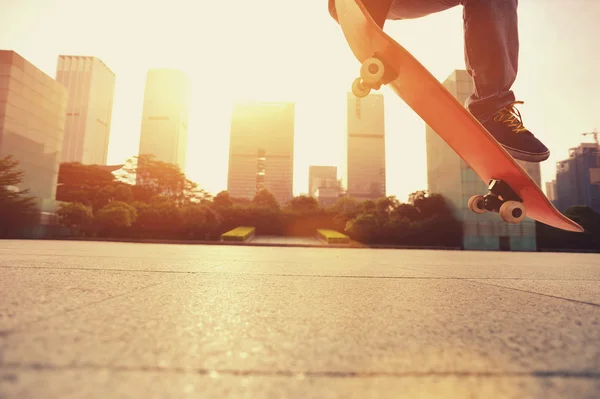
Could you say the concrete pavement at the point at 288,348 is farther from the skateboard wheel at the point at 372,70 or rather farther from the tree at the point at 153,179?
the tree at the point at 153,179

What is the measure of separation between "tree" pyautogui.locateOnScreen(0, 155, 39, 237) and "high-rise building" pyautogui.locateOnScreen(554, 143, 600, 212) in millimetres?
55760

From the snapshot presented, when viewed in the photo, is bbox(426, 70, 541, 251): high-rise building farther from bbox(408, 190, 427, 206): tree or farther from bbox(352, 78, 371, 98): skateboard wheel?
bbox(352, 78, 371, 98): skateboard wheel

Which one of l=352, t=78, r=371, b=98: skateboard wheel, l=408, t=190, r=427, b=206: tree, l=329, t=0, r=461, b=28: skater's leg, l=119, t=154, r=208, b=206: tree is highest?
l=119, t=154, r=208, b=206: tree

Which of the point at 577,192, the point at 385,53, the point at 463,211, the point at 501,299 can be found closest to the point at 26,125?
the point at 385,53

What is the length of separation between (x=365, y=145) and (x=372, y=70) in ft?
361

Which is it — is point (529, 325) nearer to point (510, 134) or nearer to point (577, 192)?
point (510, 134)

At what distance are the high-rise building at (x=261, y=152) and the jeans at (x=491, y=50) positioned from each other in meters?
113

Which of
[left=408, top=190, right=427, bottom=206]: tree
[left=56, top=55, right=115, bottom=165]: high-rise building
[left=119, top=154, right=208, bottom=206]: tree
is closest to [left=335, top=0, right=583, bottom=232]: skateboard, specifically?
[left=408, top=190, right=427, bottom=206]: tree

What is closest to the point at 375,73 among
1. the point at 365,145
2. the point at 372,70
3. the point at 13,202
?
the point at 372,70

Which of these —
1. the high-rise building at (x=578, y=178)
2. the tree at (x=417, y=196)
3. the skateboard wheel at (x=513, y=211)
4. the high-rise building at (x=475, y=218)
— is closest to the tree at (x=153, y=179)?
the tree at (x=417, y=196)

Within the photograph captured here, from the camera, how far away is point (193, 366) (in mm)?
415

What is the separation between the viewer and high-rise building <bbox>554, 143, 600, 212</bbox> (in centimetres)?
4507

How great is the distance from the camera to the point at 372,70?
209 centimetres

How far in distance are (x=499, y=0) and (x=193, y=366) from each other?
2499 mm
